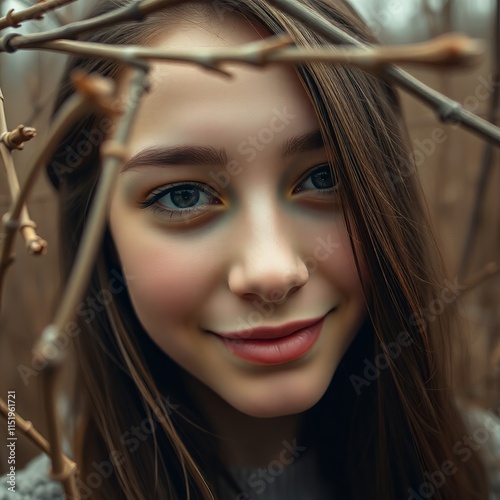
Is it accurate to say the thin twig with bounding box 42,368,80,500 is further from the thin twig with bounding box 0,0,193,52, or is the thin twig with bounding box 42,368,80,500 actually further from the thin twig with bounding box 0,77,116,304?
the thin twig with bounding box 0,0,193,52

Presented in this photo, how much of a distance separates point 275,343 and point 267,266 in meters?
0.12

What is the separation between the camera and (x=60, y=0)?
533 millimetres

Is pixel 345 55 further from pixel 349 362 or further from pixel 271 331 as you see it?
pixel 349 362

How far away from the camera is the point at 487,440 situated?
1206 mm

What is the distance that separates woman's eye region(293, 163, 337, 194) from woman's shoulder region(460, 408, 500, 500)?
56 cm

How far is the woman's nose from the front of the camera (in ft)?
2.39

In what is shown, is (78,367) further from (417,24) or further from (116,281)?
(417,24)

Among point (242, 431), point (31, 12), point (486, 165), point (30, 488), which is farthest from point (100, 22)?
point (486, 165)

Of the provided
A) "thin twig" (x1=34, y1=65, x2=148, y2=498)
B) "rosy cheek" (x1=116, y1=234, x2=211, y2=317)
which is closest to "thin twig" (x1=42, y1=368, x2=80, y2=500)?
"thin twig" (x1=34, y1=65, x2=148, y2=498)

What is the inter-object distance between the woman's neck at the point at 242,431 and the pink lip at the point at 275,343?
0.68 feet

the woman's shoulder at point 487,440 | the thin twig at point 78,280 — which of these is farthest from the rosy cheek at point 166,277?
the woman's shoulder at point 487,440

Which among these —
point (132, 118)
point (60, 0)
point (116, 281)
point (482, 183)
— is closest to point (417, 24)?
point (482, 183)

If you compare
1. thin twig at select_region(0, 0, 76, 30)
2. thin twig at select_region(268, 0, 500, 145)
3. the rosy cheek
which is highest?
thin twig at select_region(0, 0, 76, 30)

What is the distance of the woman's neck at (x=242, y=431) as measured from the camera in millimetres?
993
